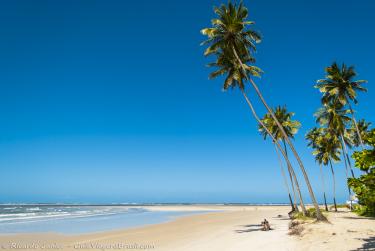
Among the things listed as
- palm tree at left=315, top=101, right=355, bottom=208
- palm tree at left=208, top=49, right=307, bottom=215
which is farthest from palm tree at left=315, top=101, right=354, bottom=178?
palm tree at left=208, top=49, right=307, bottom=215

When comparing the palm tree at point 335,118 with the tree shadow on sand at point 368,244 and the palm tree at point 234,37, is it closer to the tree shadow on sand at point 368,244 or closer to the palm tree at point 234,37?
the palm tree at point 234,37

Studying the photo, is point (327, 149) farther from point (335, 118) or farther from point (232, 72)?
point (232, 72)

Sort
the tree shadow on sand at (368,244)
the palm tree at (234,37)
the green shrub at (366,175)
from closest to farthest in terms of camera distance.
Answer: the green shrub at (366,175), the tree shadow on sand at (368,244), the palm tree at (234,37)

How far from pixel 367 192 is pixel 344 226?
10.9 metres

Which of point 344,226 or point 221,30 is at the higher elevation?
point 221,30

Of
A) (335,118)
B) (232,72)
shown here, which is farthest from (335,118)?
(232,72)

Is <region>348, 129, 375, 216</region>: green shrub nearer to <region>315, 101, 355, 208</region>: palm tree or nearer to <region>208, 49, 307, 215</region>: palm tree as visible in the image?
<region>208, 49, 307, 215</region>: palm tree

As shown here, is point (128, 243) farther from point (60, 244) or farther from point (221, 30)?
point (221, 30)

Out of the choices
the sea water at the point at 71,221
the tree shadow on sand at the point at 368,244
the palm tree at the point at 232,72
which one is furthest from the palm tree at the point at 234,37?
the sea water at the point at 71,221

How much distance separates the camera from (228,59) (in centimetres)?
2631

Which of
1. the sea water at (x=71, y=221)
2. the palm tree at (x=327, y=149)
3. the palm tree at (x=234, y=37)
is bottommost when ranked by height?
the sea water at (x=71, y=221)

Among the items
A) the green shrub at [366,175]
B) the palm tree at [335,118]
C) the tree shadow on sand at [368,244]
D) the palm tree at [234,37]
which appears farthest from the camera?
the palm tree at [335,118]

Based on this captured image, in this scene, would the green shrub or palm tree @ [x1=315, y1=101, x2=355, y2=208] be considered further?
palm tree @ [x1=315, y1=101, x2=355, y2=208]

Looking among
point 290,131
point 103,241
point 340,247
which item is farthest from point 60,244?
point 290,131
